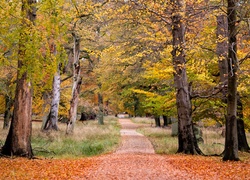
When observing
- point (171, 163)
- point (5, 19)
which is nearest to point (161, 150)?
point (171, 163)

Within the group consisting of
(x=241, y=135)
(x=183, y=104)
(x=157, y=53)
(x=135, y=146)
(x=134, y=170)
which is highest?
(x=157, y=53)

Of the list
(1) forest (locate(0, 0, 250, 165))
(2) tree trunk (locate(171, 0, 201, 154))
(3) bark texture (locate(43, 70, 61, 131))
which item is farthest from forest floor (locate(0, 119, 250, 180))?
(3) bark texture (locate(43, 70, 61, 131))

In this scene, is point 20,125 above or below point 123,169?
above

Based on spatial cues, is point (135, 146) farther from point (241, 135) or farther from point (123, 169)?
point (123, 169)

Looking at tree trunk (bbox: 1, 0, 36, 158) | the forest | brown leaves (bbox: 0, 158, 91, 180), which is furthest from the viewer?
tree trunk (bbox: 1, 0, 36, 158)

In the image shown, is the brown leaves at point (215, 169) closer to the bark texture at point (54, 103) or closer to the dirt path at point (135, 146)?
the dirt path at point (135, 146)

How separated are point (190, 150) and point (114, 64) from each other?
1242 cm

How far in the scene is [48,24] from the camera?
9.80 metres

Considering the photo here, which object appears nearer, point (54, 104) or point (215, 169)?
point (215, 169)

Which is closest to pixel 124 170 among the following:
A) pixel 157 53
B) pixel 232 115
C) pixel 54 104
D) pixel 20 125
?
pixel 20 125

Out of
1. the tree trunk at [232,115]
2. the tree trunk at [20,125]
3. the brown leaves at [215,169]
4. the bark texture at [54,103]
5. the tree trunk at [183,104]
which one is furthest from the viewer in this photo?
the bark texture at [54,103]

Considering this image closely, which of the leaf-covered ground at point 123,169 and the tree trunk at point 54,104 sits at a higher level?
the tree trunk at point 54,104

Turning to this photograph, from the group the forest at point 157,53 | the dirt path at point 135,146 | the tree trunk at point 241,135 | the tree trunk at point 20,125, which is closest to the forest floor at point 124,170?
the tree trunk at point 20,125

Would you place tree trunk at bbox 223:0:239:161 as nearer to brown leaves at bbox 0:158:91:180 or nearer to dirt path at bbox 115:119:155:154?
dirt path at bbox 115:119:155:154
